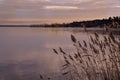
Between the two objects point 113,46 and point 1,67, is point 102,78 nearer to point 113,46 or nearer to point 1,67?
point 113,46

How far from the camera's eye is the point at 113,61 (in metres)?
5.82

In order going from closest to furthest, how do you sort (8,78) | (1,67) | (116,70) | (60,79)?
(116,70) < (60,79) < (8,78) < (1,67)

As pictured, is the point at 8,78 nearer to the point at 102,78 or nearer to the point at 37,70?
the point at 37,70

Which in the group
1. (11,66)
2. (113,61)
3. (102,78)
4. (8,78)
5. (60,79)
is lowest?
(11,66)

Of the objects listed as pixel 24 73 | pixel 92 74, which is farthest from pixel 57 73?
pixel 92 74

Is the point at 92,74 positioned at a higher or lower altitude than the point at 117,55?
lower

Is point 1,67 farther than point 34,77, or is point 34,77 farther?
point 1,67

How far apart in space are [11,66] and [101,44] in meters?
8.98

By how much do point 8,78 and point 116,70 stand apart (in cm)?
623

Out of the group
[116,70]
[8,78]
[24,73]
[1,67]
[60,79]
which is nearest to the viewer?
[116,70]

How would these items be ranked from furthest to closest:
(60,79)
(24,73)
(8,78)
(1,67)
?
(1,67)
(24,73)
(8,78)
(60,79)

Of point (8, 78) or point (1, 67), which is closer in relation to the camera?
point (8, 78)

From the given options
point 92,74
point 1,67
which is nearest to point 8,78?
point 1,67

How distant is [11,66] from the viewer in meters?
14.3
